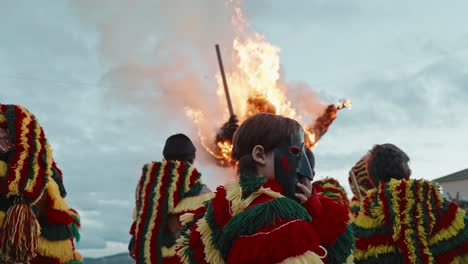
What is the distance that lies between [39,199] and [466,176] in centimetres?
4178

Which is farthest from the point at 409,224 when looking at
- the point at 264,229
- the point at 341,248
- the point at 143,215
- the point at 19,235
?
the point at 19,235

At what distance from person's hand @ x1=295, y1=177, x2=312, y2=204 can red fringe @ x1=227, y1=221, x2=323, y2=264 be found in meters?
0.24

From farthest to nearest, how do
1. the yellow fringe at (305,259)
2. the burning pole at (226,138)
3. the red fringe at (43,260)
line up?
the burning pole at (226,138) → the red fringe at (43,260) → the yellow fringe at (305,259)

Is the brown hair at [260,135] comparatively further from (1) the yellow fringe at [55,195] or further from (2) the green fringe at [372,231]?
(2) the green fringe at [372,231]

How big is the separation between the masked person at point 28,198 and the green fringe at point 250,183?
1.78 meters

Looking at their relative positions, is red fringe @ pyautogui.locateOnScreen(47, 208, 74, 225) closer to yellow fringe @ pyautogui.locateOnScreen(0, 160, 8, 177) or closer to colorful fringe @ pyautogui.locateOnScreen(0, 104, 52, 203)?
colorful fringe @ pyautogui.locateOnScreen(0, 104, 52, 203)

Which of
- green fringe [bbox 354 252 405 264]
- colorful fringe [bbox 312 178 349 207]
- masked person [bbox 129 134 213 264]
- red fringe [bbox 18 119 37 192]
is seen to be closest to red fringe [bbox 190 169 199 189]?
masked person [bbox 129 134 213 264]

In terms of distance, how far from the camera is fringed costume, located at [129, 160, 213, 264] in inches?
220

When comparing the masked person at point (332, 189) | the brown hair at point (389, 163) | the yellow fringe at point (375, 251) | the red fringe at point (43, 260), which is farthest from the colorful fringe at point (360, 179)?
the red fringe at point (43, 260)

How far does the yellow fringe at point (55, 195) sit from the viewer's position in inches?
163

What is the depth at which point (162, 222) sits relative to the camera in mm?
5621

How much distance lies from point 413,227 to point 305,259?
238 centimetres

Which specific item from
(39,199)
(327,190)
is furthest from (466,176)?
(39,199)

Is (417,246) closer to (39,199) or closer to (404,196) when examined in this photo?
(404,196)
